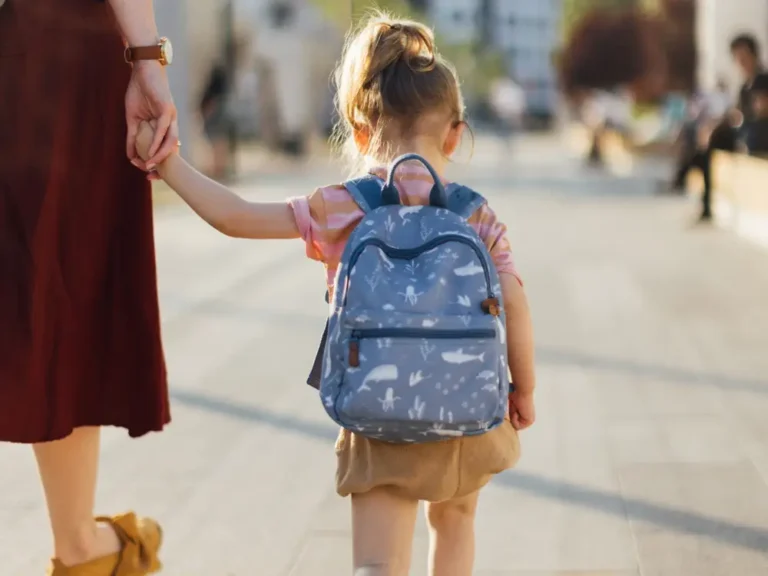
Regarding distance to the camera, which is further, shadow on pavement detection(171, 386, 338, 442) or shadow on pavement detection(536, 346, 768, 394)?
shadow on pavement detection(536, 346, 768, 394)

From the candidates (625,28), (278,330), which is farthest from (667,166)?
(625,28)

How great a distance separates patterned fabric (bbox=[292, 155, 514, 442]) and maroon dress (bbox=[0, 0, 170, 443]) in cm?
73

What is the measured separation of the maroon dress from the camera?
3062mm

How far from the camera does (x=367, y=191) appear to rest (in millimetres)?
2783

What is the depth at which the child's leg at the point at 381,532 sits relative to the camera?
272 centimetres

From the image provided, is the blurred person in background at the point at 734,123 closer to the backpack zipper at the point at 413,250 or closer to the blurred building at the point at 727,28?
the blurred building at the point at 727,28

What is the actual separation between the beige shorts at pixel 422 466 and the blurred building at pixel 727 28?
23.4 metres

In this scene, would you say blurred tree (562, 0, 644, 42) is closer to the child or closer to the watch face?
the watch face

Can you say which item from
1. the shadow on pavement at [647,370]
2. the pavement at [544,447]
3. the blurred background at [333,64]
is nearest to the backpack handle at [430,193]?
the blurred background at [333,64]

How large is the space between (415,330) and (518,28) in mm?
137950

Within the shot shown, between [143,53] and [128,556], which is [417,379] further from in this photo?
[128,556]

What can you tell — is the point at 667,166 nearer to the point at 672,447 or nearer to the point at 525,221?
the point at 525,221

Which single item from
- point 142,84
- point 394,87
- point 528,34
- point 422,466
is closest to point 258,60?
point 142,84

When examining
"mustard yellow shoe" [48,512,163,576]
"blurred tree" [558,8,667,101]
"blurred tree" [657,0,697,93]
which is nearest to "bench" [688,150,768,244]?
"mustard yellow shoe" [48,512,163,576]
